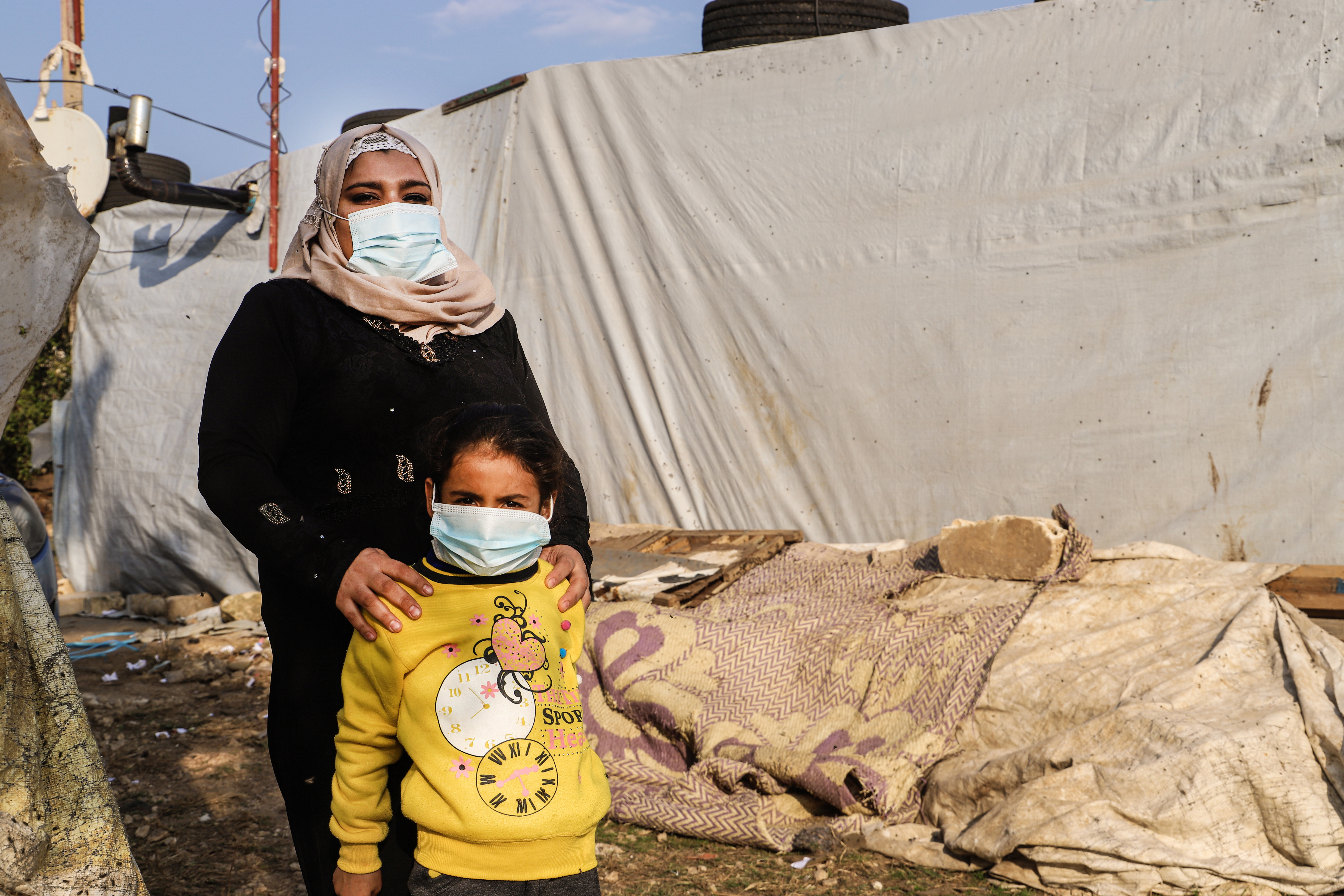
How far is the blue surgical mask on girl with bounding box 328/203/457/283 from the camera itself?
71.7 inches

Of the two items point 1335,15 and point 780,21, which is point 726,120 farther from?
point 1335,15

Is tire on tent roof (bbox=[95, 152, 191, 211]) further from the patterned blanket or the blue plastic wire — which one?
the patterned blanket

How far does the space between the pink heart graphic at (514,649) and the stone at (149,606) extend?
6.38m

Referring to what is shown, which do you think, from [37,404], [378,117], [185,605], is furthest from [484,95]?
[37,404]

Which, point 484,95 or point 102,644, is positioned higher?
point 484,95

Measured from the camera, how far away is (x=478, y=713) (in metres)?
1.47

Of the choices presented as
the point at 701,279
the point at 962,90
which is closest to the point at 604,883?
the point at 701,279

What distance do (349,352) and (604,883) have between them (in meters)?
1.89

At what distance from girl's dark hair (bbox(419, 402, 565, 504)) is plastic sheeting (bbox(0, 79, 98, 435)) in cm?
55

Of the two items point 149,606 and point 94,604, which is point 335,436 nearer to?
point 149,606

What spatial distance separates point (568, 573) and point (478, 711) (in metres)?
0.25

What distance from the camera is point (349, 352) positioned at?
1688 millimetres

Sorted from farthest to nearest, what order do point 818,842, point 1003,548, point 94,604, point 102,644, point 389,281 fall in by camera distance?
1. point 94,604
2. point 102,644
3. point 1003,548
4. point 818,842
5. point 389,281

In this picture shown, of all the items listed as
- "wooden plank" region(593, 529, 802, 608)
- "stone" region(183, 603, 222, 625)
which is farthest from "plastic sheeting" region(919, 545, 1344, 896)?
"stone" region(183, 603, 222, 625)
